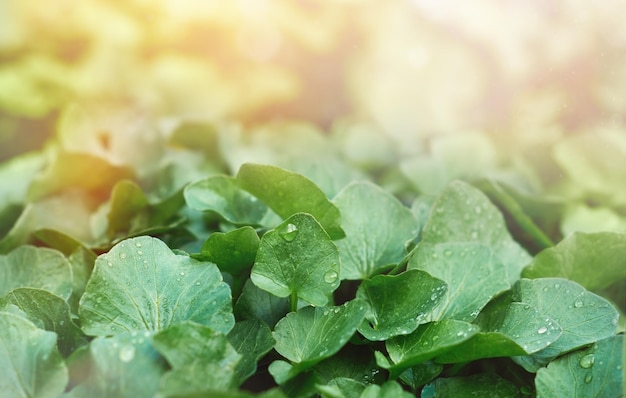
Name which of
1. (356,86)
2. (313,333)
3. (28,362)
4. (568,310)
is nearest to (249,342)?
(313,333)

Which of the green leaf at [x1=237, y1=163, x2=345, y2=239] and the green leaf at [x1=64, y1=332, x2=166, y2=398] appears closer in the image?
the green leaf at [x1=64, y1=332, x2=166, y2=398]

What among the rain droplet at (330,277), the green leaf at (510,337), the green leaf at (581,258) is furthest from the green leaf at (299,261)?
the green leaf at (581,258)

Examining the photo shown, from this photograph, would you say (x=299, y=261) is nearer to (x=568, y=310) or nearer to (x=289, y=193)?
(x=289, y=193)

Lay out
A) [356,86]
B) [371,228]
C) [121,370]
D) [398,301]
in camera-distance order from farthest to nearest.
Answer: [356,86] → [371,228] → [398,301] → [121,370]

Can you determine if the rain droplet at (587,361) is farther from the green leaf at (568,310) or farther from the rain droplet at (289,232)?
the rain droplet at (289,232)

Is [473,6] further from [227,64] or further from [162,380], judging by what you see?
[162,380]

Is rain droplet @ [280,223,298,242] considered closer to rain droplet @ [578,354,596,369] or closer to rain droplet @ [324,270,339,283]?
rain droplet @ [324,270,339,283]

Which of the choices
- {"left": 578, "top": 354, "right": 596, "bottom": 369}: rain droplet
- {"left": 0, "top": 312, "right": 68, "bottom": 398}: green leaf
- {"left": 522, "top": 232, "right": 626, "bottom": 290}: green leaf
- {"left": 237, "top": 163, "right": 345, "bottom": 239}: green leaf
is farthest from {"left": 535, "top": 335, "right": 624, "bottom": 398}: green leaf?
{"left": 0, "top": 312, "right": 68, "bottom": 398}: green leaf
